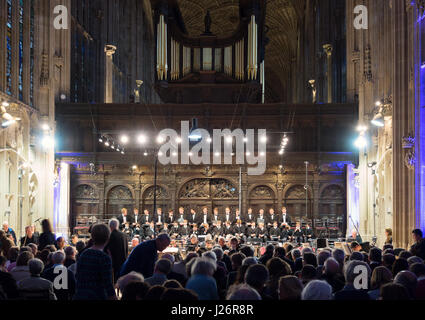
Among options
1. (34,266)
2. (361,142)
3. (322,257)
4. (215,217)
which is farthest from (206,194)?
(34,266)

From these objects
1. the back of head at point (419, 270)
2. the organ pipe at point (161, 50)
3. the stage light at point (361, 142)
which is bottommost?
the back of head at point (419, 270)

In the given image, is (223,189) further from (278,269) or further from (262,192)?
(278,269)

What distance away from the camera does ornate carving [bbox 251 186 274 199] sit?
24.0m

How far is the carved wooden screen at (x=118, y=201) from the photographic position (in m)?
24.0

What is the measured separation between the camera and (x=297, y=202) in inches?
947

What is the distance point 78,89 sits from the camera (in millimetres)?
25453

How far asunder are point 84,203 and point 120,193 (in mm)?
1629

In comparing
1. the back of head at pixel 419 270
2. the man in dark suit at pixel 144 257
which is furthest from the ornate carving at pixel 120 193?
the back of head at pixel 419 270

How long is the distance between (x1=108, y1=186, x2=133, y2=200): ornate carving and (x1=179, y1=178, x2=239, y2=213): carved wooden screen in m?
2.34

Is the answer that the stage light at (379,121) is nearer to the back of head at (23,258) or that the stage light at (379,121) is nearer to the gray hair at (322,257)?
the gray hair at (322,257)

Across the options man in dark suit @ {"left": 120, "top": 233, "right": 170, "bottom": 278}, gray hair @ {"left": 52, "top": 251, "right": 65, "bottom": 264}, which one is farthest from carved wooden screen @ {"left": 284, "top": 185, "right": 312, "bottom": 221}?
man in dark suit @ {"left": 120, "top": 233, "right": 170, "bottom": 278}

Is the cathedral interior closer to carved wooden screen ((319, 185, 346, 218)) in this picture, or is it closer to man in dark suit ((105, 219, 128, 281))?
carved wooden screen ((319, 185, 346, 218))
